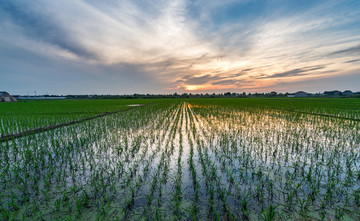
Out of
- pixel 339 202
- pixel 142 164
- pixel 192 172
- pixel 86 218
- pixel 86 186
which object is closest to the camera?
pixel 86 218

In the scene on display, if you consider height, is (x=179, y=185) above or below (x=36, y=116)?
below

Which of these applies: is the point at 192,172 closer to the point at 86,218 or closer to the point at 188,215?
the point at 188,215

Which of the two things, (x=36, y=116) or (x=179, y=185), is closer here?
(x=179, y=185)

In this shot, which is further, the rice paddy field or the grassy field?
the grassy field

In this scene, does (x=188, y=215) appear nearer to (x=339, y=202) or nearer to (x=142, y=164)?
(x=142, y=164)

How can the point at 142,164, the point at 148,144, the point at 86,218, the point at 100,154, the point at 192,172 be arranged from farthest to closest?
the point at 148,144, the point at 100,154, the point at 142,164, the point at 192,172, the point at 86,218

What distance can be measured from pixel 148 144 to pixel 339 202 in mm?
5563

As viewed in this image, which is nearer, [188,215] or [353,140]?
[188,215]

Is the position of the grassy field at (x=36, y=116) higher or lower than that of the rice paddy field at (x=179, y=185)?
higher

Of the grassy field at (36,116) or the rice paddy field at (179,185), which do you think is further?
the grassy field at (36,116)

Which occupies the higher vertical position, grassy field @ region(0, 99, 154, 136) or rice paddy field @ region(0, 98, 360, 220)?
grassy field @ region(0, 99, 154, 136)

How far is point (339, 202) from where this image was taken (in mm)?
2871

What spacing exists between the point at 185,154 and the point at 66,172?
11.2 ft

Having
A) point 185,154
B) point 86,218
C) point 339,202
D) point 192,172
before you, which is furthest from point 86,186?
point 339,202
